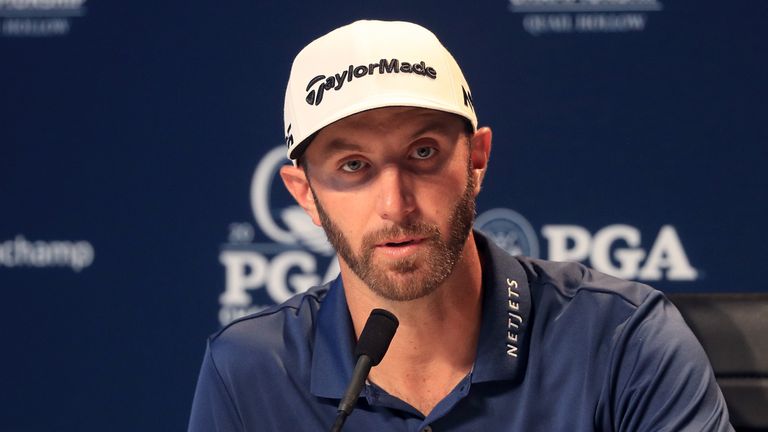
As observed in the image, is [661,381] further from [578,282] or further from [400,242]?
[400,242]

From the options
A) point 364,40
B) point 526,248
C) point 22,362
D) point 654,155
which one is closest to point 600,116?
point 654,155

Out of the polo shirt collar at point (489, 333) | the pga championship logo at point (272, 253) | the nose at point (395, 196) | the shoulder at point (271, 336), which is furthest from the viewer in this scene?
the pga championship logo at point (272, 253)

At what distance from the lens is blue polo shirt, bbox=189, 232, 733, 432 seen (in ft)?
5.63

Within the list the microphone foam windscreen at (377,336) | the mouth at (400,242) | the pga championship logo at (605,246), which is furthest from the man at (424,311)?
the pga championship logo at (605,246)

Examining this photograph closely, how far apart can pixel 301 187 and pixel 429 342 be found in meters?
0.31

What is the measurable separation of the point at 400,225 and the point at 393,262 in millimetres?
59

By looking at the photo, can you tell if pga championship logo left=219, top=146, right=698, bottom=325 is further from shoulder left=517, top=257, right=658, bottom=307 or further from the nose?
the nose

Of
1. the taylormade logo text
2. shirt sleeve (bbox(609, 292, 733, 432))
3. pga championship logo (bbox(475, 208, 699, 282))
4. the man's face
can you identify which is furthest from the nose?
pga championship logo (bbox(475, 208, 699, 282))

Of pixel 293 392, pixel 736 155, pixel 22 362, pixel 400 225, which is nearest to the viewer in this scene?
pixel 400 225

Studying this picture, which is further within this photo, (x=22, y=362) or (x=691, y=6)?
(x=22, y=362)

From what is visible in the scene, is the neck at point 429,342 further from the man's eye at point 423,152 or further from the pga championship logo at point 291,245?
the pga championship logo at point 291,245

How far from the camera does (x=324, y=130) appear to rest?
172 cm

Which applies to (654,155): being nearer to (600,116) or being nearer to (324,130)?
(600,116)

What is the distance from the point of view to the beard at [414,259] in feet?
5.49
